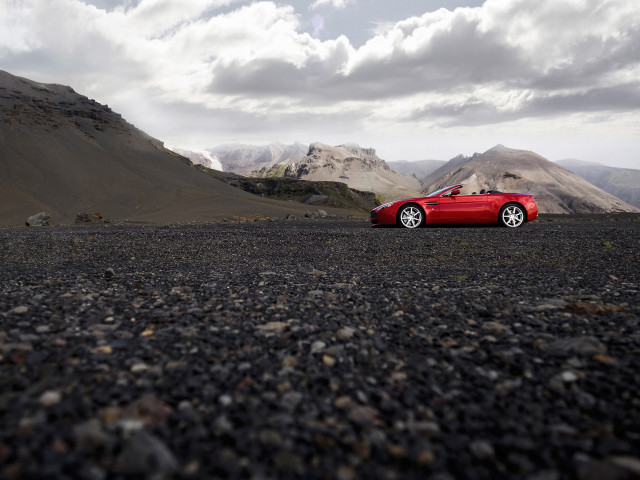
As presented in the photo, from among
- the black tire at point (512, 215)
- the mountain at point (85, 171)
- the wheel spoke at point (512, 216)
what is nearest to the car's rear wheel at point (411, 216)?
the black tire at point (512, 215)

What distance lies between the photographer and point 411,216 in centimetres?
1519

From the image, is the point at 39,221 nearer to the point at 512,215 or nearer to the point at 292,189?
the point at 512,215

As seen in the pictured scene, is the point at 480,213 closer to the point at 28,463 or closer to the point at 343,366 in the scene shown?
the point at 343,366

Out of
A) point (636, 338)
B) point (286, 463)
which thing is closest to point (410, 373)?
point (286, 463)

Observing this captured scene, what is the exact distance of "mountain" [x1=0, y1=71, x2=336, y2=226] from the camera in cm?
4241

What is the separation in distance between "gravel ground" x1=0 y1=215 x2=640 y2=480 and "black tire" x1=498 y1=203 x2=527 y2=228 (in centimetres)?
952

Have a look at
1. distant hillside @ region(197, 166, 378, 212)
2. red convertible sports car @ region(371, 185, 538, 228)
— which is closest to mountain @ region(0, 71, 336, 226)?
red convertible sports car @ region(371, 185, 538, 228)

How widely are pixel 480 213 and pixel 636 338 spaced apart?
1216cm

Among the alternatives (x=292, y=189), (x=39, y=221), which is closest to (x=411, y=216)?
(x=39, y=221)

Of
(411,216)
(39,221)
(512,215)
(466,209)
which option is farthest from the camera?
(39,221)

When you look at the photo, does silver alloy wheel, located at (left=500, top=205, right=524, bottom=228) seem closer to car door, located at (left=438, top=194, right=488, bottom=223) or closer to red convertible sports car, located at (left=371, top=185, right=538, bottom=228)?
red convertible sports car, located at (left=371, top=185, right=538, bottom=228)

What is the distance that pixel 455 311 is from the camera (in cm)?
425

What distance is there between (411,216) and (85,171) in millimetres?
49075

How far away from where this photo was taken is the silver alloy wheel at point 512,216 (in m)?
14.9
